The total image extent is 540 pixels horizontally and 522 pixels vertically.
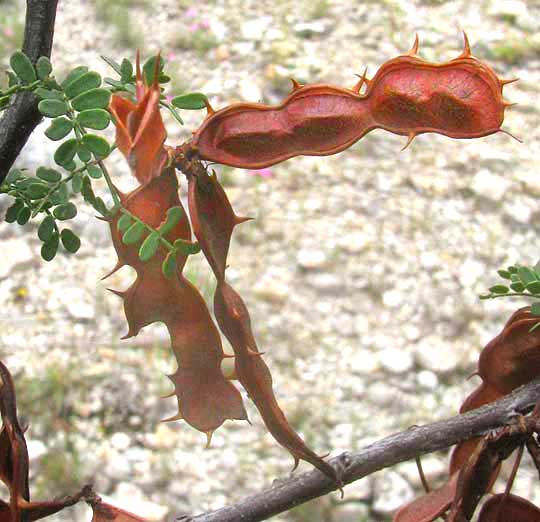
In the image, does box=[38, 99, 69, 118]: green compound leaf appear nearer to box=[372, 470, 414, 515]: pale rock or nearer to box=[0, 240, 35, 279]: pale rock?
box=[372, 470, 414, 515]: pale rock

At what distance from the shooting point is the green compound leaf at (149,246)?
0.51m

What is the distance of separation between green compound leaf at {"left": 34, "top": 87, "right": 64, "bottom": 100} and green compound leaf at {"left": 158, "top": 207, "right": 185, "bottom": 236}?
0.12m

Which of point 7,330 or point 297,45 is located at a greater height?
point 297,45

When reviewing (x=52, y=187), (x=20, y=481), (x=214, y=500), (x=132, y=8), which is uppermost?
(x=132, y=8)

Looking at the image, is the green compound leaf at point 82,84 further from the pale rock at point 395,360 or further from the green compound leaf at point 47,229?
the pale rock at point 395,360

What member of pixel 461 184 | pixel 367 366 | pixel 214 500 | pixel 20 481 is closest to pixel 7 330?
pixel 214 500

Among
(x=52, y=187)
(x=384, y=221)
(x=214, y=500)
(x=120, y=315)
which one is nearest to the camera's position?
(x=52, y=187)

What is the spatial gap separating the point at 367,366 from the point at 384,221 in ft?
1.57

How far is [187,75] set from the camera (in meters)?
3.00

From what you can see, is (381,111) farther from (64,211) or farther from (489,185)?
(489,185)

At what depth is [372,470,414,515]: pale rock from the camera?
1912mm

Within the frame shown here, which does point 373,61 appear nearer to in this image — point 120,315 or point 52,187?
point 120,315

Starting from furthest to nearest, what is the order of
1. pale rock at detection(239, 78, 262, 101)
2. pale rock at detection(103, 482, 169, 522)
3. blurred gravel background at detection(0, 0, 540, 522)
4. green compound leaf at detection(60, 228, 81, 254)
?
1. pale rock at detection(239, 78, 262, 101)
2. blurred gravel background at detection(0, 0, 540, 522)
3. pale rock at detection(103, 482, 169, 522)
4. green compound leaf at detection(60, 228, 81, 254)

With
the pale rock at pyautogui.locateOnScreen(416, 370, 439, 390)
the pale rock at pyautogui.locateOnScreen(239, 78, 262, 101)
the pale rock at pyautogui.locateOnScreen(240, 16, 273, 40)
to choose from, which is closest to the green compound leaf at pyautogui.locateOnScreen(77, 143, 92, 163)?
the pale rock at pyautogui.locateOnScreen(416, 370, 439, 390)
